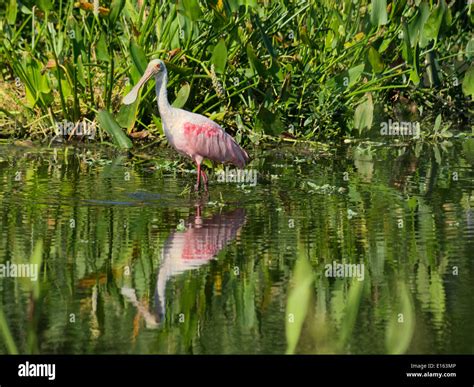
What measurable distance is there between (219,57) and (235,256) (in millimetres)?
4555

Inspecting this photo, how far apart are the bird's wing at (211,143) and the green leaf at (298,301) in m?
3.27

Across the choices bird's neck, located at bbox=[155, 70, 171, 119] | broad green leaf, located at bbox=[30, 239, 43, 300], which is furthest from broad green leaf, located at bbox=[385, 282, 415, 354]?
bird's neck, located at bbox=[155, 70, 171, 119]

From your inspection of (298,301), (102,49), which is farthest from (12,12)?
(298,301)

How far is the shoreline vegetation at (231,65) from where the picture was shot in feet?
46.0

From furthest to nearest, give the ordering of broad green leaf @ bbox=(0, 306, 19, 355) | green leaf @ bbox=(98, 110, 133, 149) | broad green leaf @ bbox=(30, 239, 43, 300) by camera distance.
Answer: green leaf @ bbox=(98, 110, 133, 149) < broad green leaf @ bbox=(30, 239, 43, 300) < broad green leaf @ bbox=(0, 306, 19, 355)

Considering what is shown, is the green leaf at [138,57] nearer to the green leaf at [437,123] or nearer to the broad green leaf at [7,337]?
the green leaf at [437,123]

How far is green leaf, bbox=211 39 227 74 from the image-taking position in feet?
43.8

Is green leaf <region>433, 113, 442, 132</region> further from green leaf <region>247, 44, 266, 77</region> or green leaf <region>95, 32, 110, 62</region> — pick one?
green leaf <region>95, 32, 110, 62</region>

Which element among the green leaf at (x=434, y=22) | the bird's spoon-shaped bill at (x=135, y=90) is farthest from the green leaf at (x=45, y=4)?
the green leaf at (x=434, y=22)

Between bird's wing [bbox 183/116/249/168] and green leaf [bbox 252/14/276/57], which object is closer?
bird's wing [bbox 183/116/249/168]

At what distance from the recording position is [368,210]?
36.7ft

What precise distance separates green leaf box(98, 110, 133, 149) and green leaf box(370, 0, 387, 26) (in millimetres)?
2937

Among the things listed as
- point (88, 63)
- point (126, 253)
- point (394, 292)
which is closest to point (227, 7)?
point (88, 63)
